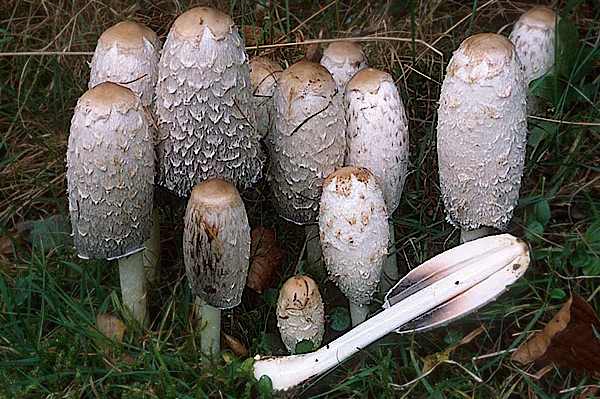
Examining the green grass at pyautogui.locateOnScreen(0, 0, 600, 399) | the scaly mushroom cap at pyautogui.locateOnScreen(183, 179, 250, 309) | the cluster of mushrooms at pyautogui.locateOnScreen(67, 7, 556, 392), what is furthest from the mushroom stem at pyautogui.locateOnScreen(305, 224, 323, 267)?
the scaly mushroom cap at pyautogui.locateOnScreen(183, 179, 250, 309)

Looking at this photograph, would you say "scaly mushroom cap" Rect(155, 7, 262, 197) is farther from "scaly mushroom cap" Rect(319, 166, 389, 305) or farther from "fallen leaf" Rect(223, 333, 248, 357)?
"fallen leaf" Rect(223, 333, 248, 357)

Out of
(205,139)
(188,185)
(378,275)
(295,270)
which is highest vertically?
(205,139)

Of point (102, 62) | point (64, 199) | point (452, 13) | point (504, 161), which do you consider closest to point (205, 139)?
point (102, 62)

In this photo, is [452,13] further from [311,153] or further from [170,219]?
[170,219]

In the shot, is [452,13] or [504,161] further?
[452,13]

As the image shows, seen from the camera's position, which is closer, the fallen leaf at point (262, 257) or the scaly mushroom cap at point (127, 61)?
the scaly mushroom cap at point (127, 61)

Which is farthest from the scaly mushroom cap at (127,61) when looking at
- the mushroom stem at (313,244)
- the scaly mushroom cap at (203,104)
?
the mushroom stem at (313,244)

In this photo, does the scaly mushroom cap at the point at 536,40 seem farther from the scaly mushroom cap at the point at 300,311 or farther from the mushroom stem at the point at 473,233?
the scaly mushroom cap at the point at 300,311

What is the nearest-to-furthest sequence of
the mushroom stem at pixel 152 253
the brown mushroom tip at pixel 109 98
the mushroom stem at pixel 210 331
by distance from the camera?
the brown mushroom tip at pixel 109 98
the mushroom stem at pixel 210 331
the mushroom stem at pixel 152 253
